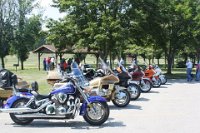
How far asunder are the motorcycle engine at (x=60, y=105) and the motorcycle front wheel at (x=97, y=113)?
44 cm

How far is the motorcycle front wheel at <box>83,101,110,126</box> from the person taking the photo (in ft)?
32.4

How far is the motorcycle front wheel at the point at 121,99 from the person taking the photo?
530 inches

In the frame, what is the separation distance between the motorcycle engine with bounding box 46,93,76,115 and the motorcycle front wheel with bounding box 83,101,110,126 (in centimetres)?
44

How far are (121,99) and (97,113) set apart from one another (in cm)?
365

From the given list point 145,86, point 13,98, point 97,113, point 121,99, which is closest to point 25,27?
point 145,86

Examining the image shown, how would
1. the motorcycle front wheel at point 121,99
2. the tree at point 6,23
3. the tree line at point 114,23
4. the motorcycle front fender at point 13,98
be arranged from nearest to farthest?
the motorcycle front fender at point 13,98 → the motorcycle front wheel at point 121,99 → the tree line at point 114,23 → the tree at point 6,23

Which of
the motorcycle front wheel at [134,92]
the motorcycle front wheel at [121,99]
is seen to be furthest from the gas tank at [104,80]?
the motorcycle front wheel at [134,92]

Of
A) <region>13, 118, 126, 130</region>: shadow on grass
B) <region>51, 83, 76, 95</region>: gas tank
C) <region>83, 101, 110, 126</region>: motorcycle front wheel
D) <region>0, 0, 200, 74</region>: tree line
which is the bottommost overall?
<region>13, 118, 126, 130</region>: shadow on grass

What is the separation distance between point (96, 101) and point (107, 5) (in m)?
21.6

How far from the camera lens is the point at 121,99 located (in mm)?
13500

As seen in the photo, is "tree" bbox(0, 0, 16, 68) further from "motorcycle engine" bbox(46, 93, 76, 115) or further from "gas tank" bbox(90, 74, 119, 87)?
"motorcycle engine" bbox(46, 93, 76, 115)

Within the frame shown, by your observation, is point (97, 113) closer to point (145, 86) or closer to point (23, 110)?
point (23, 110)

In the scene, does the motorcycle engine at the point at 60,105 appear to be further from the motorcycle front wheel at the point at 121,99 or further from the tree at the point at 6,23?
the tree at the point at 6,23

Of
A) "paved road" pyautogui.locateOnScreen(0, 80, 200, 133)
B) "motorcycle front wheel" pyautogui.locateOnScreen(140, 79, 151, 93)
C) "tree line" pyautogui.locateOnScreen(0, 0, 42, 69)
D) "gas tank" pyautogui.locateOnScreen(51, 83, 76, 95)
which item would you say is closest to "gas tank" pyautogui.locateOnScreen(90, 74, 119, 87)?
"paved road" pyautogui.locateOnScreen(0, 80, 200, 133)
